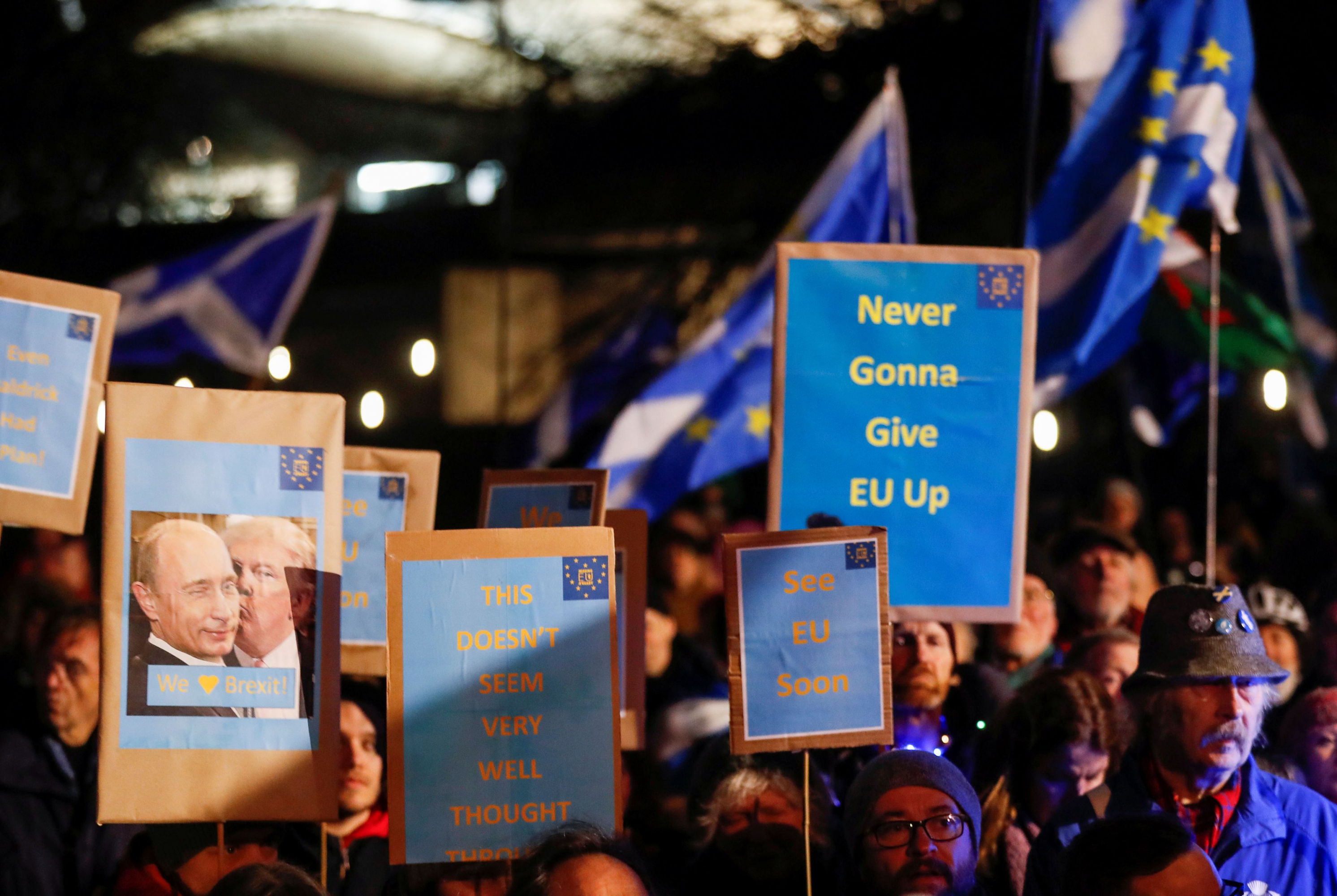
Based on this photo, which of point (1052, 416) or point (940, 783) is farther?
point (1052, 416)

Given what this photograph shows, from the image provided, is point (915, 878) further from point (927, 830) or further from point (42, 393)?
point (42, 393)

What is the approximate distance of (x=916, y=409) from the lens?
4012 millimetres

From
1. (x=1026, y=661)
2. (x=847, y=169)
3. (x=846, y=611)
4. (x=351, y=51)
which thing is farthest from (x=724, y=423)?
(x=351, y=51)

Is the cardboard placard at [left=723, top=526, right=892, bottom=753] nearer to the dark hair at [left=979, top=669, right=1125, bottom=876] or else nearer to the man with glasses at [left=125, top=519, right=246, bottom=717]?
the dark hair at [left=979, top=669, right=1125, bottom=876]

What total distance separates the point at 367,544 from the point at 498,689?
1172mm

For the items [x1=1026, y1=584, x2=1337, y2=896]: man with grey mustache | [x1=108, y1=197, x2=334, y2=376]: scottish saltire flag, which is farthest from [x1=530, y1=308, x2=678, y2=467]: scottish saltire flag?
[x1=1026, y1=584, x2=1337, y2=896]: man with grey mustache

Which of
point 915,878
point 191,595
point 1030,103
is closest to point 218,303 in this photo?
point 1030,103

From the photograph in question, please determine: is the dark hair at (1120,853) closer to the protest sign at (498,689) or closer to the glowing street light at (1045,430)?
the protest sign at (498,689)

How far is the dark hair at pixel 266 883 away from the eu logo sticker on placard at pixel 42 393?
126 centimetres

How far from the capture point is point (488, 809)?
128 inches

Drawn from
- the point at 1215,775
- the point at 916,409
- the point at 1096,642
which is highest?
the point at 916,409

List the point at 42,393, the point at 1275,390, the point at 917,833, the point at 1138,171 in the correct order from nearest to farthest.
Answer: the point at 917,833, the point at 42,393, the point at 1138,171, the point at 1275,390

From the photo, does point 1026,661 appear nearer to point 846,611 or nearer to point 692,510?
point 846,611

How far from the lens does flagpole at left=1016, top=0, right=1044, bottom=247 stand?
5.00m
